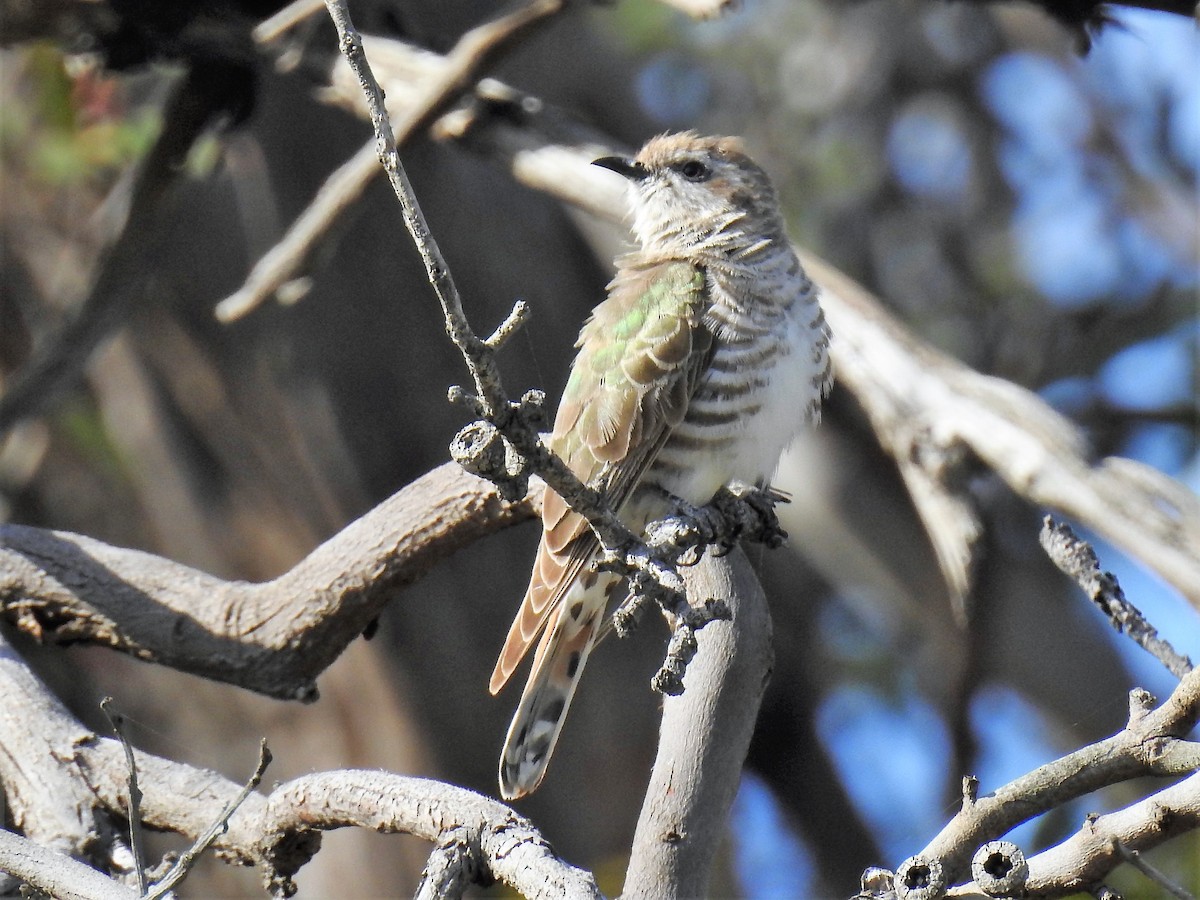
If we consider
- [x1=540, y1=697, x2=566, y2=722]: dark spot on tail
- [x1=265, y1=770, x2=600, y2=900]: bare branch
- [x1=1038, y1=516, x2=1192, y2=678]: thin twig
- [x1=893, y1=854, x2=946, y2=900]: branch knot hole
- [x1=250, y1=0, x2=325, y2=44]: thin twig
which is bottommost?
[x1=893, y1=854, x2=946, y2=900]: branch knot hole

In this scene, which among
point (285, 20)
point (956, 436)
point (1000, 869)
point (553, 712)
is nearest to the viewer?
point (1000, 869)

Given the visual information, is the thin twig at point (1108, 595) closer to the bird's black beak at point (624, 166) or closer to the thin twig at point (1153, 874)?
the thin twig at point (1153, 874)

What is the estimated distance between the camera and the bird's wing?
12.5 feet

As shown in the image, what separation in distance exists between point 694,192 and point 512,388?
2.28m

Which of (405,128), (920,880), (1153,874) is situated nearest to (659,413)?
(405,128)

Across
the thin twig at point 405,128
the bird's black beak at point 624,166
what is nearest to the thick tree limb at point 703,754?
the bird's black beak at point 624,166

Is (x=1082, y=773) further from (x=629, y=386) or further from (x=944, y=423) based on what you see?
(x=629, y=386)

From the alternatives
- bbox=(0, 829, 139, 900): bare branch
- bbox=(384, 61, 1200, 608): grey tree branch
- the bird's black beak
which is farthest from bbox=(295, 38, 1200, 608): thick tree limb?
bbox=(0, 829, 139, 900): bare branch

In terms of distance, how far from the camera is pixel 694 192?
15.4 ft

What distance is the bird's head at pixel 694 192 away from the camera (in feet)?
15.1

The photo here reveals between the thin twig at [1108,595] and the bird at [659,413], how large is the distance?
3.97 ft

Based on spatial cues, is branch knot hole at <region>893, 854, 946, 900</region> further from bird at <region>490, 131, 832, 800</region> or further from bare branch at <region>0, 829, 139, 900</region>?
bird at <region>490, 131, 832, 800</region>

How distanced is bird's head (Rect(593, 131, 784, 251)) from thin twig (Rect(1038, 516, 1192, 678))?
80.2 inches

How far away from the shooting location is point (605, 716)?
7184 mm
